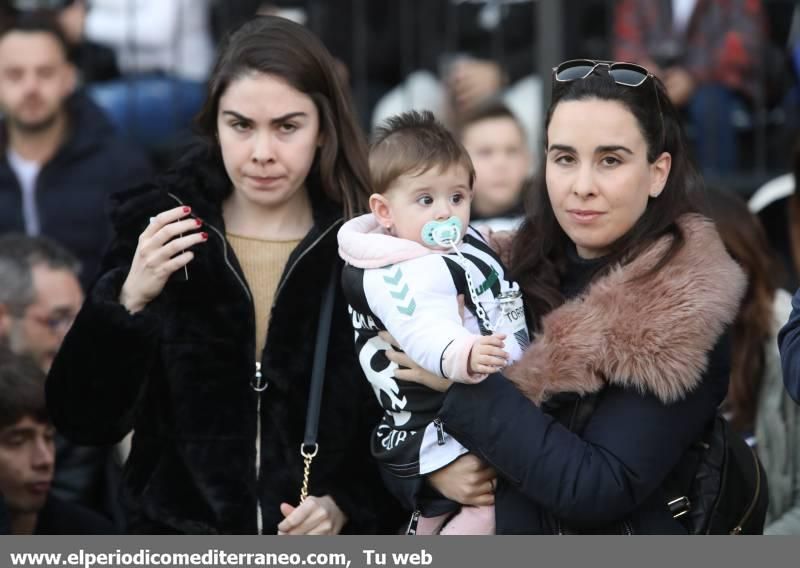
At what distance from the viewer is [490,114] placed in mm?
5953

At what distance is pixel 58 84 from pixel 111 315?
10.5 ft

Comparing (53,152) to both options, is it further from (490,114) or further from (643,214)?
(643,214)

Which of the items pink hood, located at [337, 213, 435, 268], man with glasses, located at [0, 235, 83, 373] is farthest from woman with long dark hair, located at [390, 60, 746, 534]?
man with glasses, located at [0, 235, 83, 373]

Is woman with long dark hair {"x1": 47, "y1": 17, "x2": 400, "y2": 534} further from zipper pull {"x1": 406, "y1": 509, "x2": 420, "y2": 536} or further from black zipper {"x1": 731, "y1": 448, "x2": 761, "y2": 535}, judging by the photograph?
black zipper {"x1": 731, "y1": 448, "x2": 761, "y2": 535}

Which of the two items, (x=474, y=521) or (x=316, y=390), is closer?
(x=474, y=521)

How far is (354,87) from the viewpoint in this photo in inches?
271

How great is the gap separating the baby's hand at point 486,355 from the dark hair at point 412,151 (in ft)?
1.57

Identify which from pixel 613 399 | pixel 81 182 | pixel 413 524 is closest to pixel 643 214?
pixel 613 399

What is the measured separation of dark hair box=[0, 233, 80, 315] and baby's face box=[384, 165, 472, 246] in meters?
2.06

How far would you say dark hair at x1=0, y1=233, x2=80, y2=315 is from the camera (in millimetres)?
4840

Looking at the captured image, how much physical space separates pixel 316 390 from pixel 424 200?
562 millimetres

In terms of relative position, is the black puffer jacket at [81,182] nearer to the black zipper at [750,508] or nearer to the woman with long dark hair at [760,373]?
the woman with long dark hair at [760,373]

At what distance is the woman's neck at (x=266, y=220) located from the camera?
3.65m

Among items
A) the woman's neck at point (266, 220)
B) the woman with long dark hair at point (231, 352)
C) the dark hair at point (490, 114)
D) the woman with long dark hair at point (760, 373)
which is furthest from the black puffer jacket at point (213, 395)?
the dark hair at point (490, 114)
